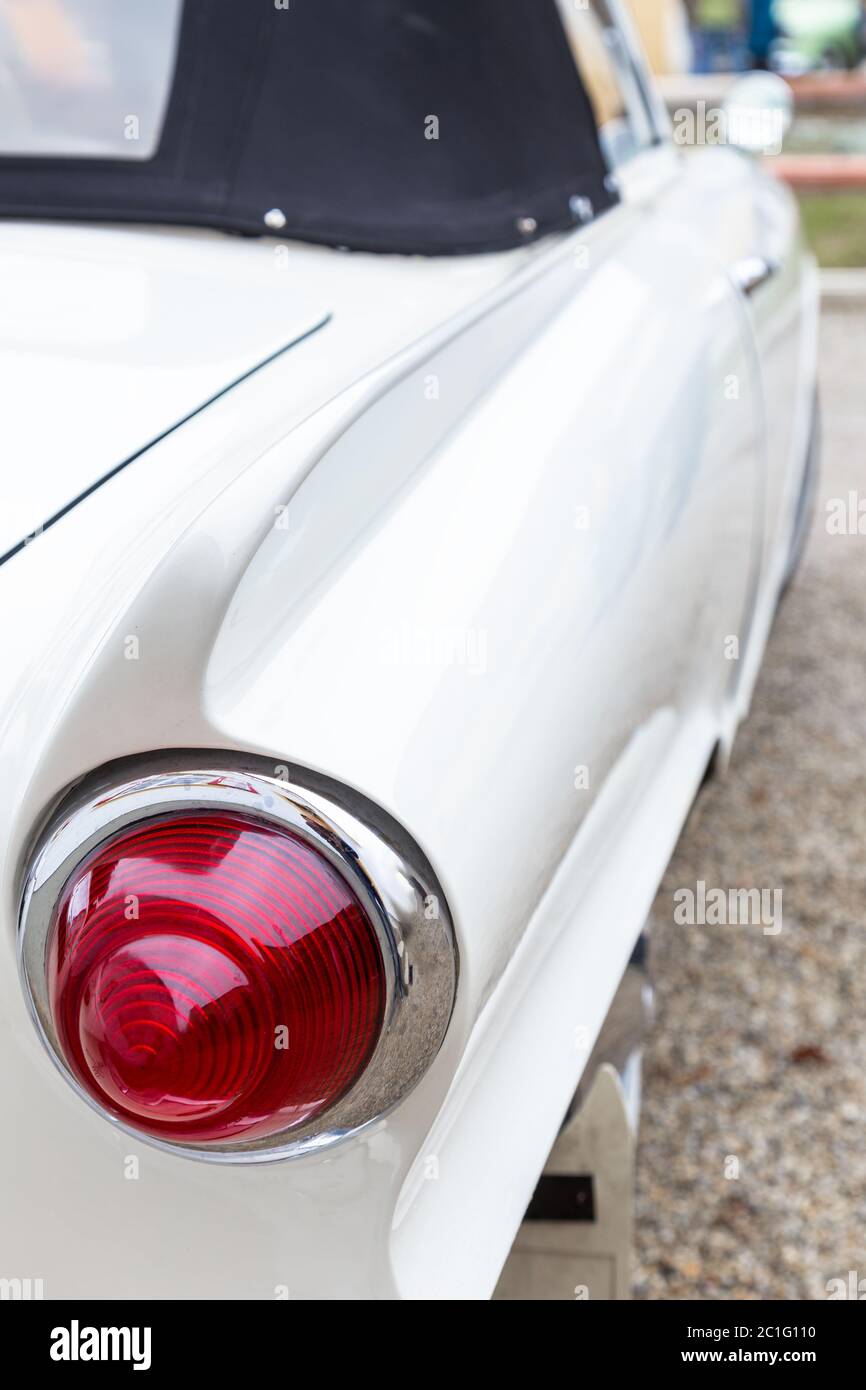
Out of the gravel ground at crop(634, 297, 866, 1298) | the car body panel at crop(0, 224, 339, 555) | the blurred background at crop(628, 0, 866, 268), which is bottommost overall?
the gravel ground at crop(634, 297, 866, 1298)

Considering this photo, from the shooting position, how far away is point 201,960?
98 cm

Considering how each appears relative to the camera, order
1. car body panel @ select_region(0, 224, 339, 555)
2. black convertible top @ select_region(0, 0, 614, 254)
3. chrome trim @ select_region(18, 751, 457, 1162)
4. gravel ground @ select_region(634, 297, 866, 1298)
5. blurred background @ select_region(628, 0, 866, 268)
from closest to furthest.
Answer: chrome trim @ select_region(18, 751, 457, 1162)
car body panel @ select_region(0, 224, 339, 555)
black convertible top @ select_region(0, 0, 614, 254)
gravel ground @ select_region(634, 297, 866, 1298)
blurred background @ select_region(628, 0, 866, 268)

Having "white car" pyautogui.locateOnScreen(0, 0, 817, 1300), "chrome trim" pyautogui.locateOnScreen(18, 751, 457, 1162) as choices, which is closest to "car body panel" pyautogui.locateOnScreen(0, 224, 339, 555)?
"white car" pyautogui.locateOnScreen(0, 0, 817, 1300)

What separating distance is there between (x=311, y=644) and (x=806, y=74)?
66.0ft

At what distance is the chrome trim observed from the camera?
98 centimetres

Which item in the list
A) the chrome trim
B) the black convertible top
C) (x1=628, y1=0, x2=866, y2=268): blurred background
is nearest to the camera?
the chrome trim

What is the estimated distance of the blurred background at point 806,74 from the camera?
11.4m

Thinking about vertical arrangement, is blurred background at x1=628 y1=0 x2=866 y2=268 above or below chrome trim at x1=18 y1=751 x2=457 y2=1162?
above

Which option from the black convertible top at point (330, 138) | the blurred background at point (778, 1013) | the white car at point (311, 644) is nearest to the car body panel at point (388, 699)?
the white car at point (311, 644)

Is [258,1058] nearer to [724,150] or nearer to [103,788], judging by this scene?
[103,788]

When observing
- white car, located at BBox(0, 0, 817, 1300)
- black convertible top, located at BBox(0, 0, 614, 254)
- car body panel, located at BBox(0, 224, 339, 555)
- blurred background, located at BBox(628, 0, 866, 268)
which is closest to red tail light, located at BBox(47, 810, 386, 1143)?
white car, located at BBox(0, 0, 817, 1300)

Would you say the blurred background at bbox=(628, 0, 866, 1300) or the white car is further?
the blurred background at bbox=(628, 0, 866, 1300)

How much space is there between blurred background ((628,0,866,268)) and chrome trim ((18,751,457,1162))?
9.44 m

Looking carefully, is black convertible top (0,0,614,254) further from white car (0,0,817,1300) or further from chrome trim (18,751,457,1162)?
chrome trim (18,751,457,1162)
